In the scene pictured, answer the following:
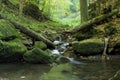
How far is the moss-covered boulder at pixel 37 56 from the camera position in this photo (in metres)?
12.1

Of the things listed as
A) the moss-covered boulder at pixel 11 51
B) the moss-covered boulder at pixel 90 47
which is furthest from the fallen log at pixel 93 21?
the moss-covered boulder at pixel 11 51

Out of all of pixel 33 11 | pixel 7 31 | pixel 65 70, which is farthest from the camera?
pixel 33 11

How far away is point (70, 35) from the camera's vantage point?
1759 cm

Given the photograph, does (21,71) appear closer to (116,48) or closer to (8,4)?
(116,48)

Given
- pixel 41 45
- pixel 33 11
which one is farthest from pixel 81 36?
pixel 33 11

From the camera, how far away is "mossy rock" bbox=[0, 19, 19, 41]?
13.4m

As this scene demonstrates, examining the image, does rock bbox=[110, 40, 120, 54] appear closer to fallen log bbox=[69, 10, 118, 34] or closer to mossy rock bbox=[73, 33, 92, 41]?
mossy rock bbox=[73, 33, 92, 41]

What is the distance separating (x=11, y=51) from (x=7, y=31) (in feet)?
5.90

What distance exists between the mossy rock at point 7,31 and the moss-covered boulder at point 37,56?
164 centimetres

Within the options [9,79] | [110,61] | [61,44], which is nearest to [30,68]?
[9,79]

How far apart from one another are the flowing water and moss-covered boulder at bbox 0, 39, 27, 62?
1.61 ft

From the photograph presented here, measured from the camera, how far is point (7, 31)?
13.8 metres

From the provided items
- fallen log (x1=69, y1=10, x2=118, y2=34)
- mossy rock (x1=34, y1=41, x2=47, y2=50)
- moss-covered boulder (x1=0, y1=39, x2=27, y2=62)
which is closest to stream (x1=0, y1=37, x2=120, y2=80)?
moss-covered boulder (x1=0, y1=39, x2=27, y2=62)

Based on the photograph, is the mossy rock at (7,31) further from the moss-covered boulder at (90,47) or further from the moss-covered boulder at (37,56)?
the moss-covered boulder at (90,47)
